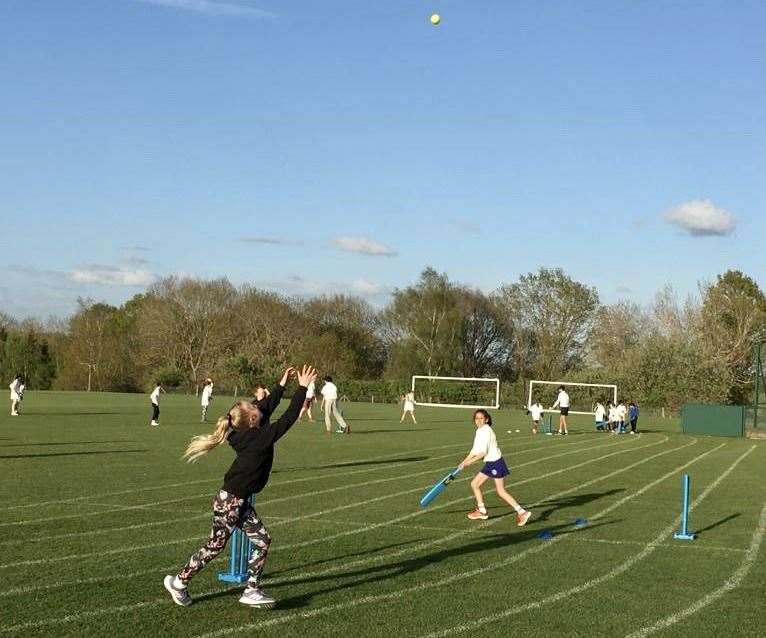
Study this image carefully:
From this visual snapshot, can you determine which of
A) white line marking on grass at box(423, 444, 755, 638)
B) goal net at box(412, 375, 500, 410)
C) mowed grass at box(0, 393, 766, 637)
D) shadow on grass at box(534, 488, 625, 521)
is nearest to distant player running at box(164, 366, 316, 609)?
mowed grass at box(0, 393, 766, 637)

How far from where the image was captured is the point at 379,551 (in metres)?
11.6

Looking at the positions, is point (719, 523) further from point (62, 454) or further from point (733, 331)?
point (733, 331)

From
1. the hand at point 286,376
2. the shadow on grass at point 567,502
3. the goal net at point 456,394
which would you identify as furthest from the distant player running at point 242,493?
the goal net at point 456,394

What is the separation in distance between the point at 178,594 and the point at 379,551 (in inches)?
140

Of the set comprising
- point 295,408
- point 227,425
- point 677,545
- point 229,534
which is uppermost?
point 295,408

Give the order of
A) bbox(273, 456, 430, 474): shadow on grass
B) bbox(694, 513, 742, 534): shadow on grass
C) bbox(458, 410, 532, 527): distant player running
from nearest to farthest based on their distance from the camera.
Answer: bbox(694, 513, 742, 534): shadow on grass
bbox(458, 410, 532, 527): distant player running
bbox(273, 456, 430, 474): shadow on grass

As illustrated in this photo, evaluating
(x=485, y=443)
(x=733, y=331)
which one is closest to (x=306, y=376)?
(x=485, y=443)

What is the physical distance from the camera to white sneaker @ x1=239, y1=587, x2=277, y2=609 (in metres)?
8.63

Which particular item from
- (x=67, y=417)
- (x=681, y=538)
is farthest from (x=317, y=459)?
(x=67, y=417)

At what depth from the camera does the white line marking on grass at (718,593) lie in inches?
337

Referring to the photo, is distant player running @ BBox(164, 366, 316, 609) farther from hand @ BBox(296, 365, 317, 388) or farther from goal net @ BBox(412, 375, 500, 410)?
goal net @ BBox(412, 375, 500, 410)

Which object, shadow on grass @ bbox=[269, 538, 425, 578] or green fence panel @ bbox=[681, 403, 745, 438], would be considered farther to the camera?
green fence panel @ bbox=[681, 403, 745, 438]

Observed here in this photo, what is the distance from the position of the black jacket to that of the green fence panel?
3889 centimetres

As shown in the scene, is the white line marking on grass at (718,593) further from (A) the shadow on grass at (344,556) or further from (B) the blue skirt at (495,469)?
(A) the shadow on grass at (344,556)
